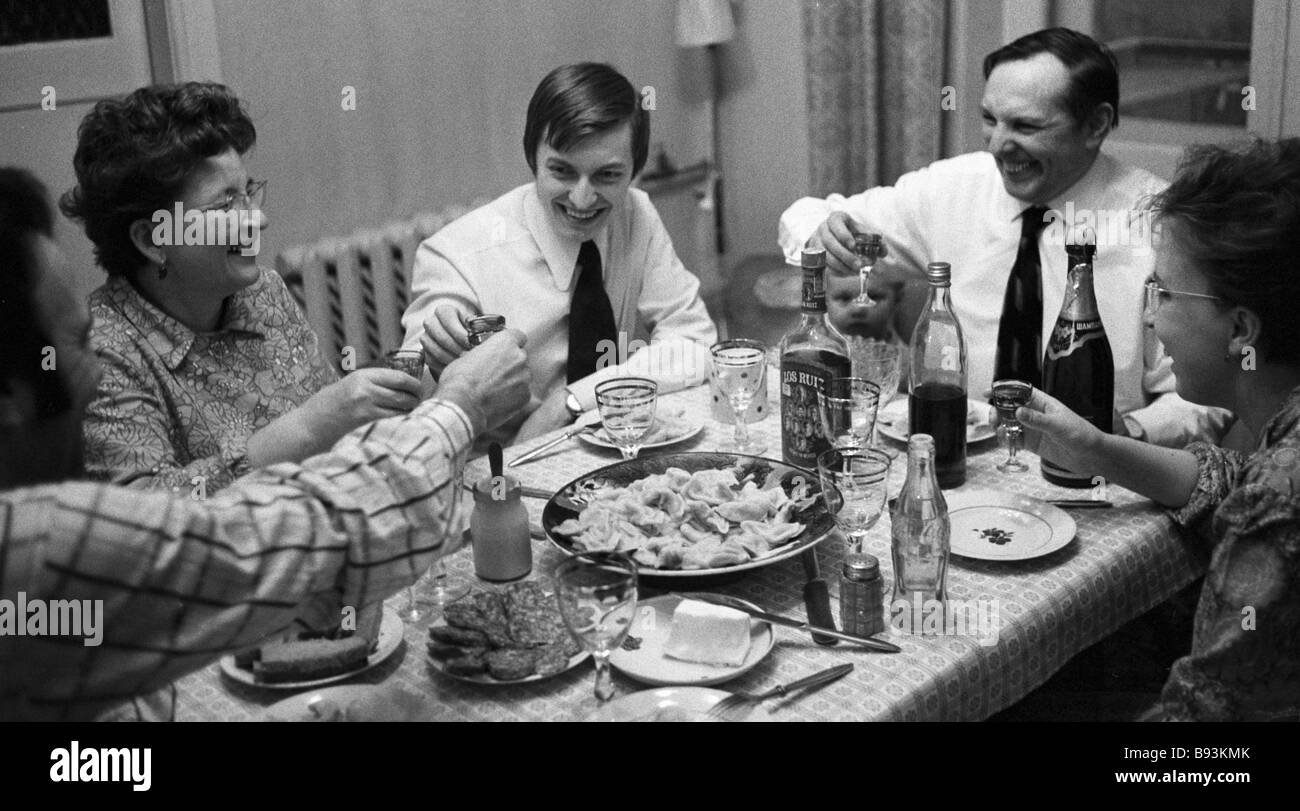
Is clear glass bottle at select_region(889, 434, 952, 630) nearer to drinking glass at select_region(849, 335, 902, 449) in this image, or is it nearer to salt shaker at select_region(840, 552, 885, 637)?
salt shaker at select_region(840, 552, 885, 637)

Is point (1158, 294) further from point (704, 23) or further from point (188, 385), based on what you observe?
point (704, 23)

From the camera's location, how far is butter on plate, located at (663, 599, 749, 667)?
1.36 meters

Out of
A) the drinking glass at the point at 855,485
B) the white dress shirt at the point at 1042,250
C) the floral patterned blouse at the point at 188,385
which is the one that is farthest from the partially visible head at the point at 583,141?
the drinking glass at the point at 855,485

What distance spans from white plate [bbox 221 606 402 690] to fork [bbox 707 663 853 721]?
1.26 feet

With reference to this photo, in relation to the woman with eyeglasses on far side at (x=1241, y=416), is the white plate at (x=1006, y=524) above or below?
below

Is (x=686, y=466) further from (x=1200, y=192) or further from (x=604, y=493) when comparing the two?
(x=1200, y=192)

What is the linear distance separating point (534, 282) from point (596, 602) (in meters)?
1.40

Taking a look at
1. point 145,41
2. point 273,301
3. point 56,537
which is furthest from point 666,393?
point 145,41

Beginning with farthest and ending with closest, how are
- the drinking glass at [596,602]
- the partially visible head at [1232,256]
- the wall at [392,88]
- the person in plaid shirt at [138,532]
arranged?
the wall at [392,88] < the partially visible head at [1232,256] < the drinking glass at [596,602] < the person in plaid shirt at [138,532]

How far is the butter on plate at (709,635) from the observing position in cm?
136

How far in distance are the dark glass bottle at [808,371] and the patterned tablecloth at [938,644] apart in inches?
5.4

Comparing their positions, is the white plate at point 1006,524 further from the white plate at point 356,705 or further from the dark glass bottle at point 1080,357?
the white plate at point 356,705

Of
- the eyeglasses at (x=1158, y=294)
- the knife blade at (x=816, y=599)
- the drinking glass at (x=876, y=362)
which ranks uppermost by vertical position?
the eyeglasses at (x=1158, y=294)

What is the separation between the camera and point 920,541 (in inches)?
57.3
